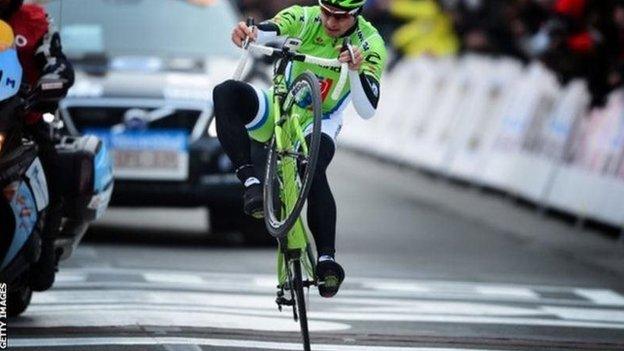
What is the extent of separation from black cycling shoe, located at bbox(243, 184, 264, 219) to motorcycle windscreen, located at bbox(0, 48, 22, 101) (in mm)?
1227

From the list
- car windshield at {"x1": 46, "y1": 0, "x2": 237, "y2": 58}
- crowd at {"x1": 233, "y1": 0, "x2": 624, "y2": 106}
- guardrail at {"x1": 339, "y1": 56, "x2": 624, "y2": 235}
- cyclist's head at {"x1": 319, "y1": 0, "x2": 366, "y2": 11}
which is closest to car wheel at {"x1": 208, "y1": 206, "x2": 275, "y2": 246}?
car windshield at {"x1": 46, "y1": 0, "x2": 237, "y2": 58}

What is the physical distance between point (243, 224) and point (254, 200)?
657 centimetres

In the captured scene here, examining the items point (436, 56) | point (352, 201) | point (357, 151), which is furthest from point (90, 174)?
point (357, 151)

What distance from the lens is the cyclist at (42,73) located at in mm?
11117

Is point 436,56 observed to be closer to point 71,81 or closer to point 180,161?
point 180,161

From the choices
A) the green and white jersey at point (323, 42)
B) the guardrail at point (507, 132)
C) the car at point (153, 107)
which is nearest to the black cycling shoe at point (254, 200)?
the green and white jersey at point (323, 42)

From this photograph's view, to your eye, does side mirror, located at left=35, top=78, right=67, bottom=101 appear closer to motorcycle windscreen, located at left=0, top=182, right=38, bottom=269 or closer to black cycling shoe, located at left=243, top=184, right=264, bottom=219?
motorcycle windscreen, located at left=0, top=182, right=38, bottom=269

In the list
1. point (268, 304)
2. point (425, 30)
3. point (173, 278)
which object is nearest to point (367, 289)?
point (173, 278)

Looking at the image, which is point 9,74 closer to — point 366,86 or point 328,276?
point 366,86

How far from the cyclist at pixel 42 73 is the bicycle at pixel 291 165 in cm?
128

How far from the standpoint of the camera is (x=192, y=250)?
16.6 m

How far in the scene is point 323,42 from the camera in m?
10.5

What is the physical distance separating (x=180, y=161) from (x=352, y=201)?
624cm

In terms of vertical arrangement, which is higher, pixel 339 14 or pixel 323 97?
pixel 339 14
